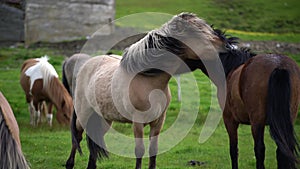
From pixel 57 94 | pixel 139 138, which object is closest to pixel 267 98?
pixel 139 138

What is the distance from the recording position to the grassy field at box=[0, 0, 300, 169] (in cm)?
896

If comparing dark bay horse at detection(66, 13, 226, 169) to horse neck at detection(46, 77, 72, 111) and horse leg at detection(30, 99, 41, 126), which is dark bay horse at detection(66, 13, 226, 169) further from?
horse leg at detection(30, 99, 41, 126)

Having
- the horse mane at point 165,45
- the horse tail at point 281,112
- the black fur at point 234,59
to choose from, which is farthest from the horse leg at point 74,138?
the horse tail at point 281,112

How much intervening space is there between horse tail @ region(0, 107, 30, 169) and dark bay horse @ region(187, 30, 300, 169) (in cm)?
285

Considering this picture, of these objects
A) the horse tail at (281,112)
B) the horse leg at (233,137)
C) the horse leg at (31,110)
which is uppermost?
the horse tail at (281,112)

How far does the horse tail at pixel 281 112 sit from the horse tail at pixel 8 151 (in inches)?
126

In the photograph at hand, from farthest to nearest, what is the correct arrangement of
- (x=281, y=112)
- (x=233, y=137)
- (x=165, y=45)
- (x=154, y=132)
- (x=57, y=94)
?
(x=57, y=94) → (x=233, y=137) → (x=154, y=132) → (x=165, y=45) → (x=281, y=112)

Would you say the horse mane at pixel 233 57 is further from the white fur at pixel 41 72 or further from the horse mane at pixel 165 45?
the white fur at pixel 41 72

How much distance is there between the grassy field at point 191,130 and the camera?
8.96 meters

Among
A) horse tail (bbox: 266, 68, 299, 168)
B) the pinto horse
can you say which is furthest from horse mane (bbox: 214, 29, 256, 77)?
the pinto horse

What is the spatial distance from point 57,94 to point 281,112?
7.34 meters

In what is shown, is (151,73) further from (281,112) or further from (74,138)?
(74,138)

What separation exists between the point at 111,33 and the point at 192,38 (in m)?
18.8

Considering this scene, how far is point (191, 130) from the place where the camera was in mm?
12203
